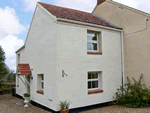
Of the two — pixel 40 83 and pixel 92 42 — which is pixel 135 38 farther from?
pixel 40 83

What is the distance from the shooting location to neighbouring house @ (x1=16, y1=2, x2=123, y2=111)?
7.86 meters

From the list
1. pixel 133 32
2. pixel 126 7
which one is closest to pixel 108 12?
pixel 126 7

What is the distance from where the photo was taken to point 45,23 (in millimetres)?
9148

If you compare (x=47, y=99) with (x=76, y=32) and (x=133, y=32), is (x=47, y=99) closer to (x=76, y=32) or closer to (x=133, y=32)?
(x=76, y=32)

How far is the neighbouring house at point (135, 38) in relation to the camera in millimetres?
9141

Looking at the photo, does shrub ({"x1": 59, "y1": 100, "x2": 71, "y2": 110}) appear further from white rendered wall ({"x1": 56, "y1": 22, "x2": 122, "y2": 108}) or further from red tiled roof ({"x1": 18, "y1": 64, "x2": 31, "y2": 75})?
red tiled roof ({"x1": 18, "y1": 64, "x2": 31, "y2": 75})

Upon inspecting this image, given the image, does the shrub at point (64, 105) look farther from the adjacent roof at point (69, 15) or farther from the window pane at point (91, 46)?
the adjacent roof at point (69, 15)

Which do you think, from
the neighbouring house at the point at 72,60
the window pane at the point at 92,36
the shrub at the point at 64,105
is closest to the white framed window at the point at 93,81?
the neighbouring house at the point at 72,60

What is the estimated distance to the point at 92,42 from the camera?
9.41m

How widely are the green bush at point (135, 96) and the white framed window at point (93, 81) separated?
5.16 ft

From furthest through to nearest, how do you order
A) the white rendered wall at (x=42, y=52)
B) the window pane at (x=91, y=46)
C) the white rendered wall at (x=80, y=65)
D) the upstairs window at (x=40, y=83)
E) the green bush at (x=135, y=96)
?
1. the upstairs window at (x=40, y=83)
2. the window pane at (x=91, y=46)
3. the green bush at (x=135, y=96)
4. the white rendered wall at (x=42, y=52)
5. the white rendered wall at (x=80, y=65)

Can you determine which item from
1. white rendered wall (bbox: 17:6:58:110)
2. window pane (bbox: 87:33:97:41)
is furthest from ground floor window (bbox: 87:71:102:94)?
white rendered wall (bbox: 17:6:58:110)

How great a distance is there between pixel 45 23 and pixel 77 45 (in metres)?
2.50

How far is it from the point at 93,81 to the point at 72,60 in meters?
2.10
